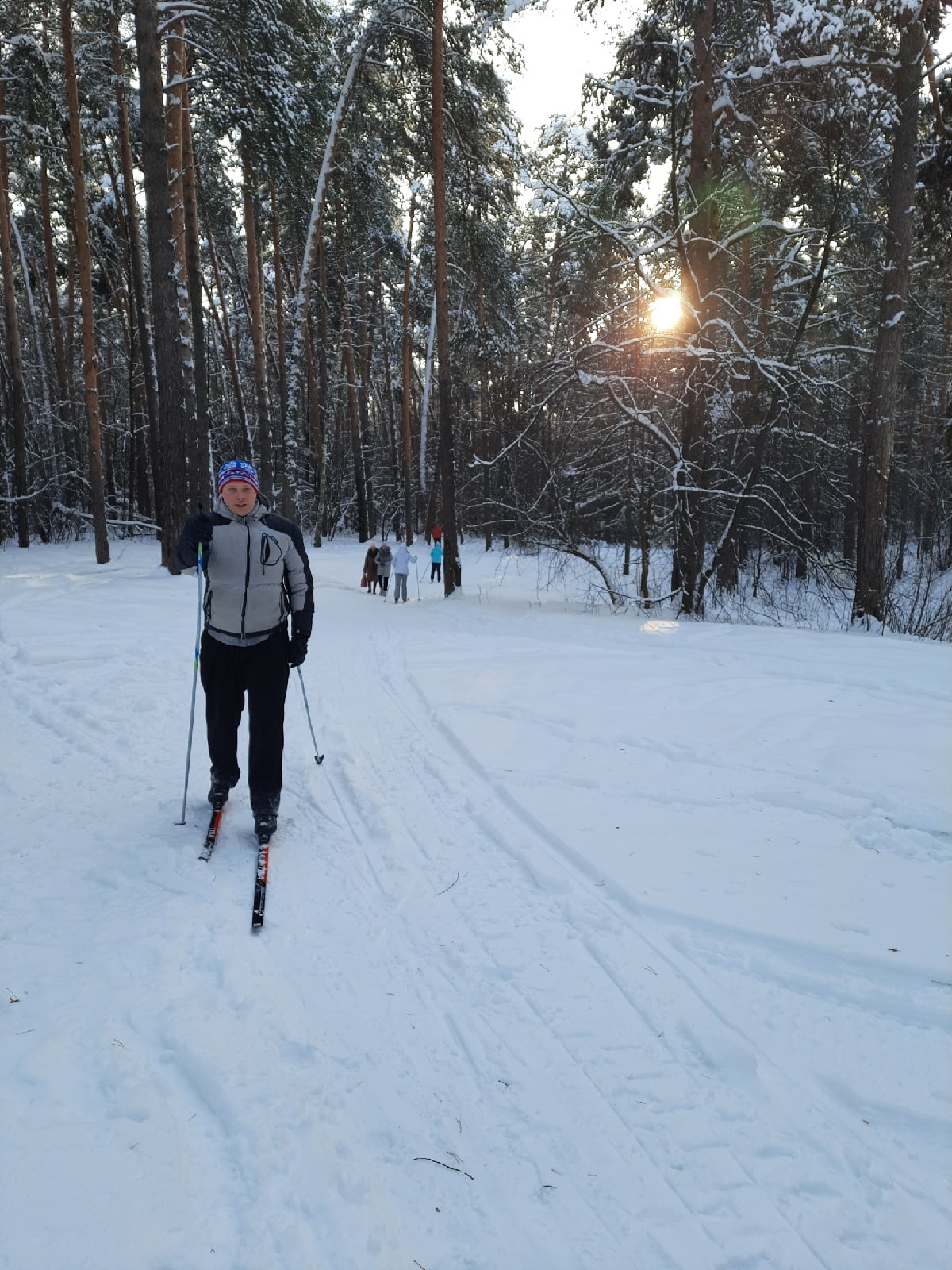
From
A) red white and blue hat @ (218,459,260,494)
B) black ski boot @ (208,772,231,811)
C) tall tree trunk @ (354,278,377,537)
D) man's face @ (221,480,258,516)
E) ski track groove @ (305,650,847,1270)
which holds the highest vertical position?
tall tree trunk @ (354,278,377,537)

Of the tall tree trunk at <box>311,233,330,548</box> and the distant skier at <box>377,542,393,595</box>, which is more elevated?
the tall tree trunk at <box>311,233,330,548</box>

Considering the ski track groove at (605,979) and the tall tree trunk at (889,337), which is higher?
the tall tree trunk at (889,337)

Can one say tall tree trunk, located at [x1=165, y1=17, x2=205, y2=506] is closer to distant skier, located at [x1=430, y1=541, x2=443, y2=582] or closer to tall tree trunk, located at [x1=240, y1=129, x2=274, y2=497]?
tall tree trunk, located at [x1=240, y1=129, x2=274, y2=497]

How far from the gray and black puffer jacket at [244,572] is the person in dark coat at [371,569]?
13.2 metres

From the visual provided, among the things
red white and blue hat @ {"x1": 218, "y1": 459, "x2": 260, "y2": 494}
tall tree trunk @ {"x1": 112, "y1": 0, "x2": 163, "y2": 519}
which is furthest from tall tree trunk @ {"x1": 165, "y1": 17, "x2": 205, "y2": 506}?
red white and blue hat @ {"x1": 218, "y1": 459, "x2": 260, "y2": 494}

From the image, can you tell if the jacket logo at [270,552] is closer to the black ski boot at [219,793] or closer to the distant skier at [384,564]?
the black ski boot at [219,793]

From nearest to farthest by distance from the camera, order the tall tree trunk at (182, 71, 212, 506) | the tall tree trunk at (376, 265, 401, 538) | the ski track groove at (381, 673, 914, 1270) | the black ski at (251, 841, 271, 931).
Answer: the ski track groove at (381, 673, 914, 1270), the black ski at (251, 841, 271, 931), the tall tree trunk at (182, 71, 212, 506), the tall tree trunk at (376, 265, 401, 538)

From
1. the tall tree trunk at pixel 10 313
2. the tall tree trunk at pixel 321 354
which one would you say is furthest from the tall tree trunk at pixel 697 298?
the tall tree trunk at pixel 10 313

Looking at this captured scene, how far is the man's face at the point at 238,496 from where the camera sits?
3.69 meters

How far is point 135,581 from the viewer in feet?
41.5

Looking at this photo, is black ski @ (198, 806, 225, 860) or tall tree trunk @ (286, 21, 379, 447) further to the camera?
tall tree trunk @ (286, 21, 379, 447)

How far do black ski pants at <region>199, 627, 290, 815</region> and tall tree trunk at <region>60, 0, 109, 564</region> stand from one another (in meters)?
14.0

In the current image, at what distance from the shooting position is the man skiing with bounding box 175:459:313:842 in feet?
12.1

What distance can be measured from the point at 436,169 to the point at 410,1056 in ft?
48.9
